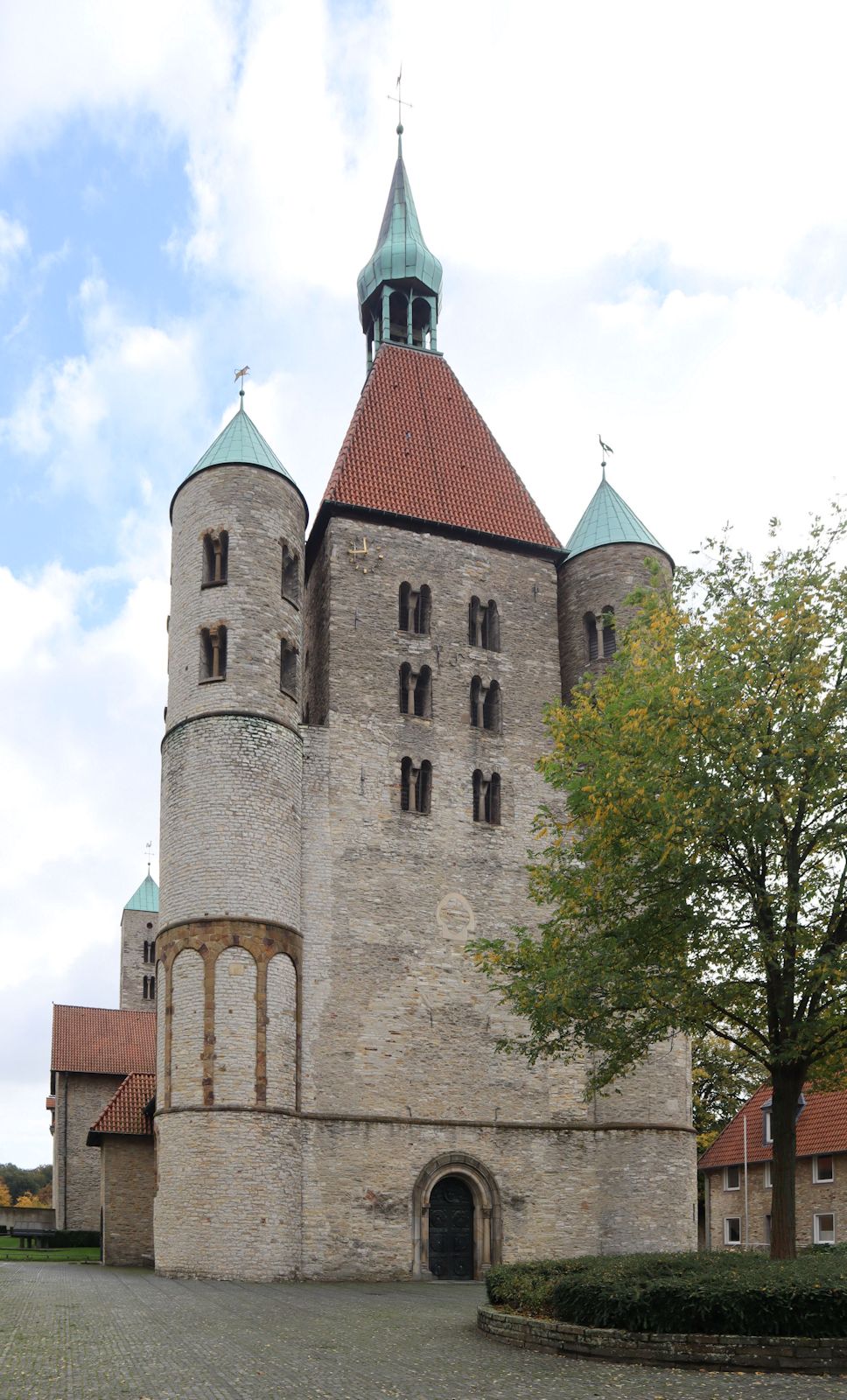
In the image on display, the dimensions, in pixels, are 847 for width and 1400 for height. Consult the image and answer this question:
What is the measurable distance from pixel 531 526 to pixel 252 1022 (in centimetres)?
1810

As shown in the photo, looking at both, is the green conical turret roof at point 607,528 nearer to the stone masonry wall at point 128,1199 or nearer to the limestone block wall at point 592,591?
the limestone block wall at point 592,591

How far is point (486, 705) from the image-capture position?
126 ft

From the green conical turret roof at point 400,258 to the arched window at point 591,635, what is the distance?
15.7 m

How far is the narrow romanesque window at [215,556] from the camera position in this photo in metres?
35.0

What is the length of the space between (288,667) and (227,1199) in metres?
13.1

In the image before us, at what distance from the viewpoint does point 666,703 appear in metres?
20.0

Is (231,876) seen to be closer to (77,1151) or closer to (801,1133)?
(801,1133)

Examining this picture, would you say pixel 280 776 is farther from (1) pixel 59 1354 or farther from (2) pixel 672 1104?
(1) pixel 59 1354

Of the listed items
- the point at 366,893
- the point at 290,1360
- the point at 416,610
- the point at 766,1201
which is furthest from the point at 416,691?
the point at 290,1360

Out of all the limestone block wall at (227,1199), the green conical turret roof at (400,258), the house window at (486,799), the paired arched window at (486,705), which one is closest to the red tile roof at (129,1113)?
the limestone block wall at (227,1199)

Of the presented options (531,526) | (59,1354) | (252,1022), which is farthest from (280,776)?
(59,1354)

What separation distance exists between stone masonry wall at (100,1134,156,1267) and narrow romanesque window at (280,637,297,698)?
540 inches

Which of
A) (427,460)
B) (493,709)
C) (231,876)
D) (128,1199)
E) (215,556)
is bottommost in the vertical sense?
(128,1199)

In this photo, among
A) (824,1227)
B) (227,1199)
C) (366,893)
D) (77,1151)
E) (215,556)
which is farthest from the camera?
(77,1151)
